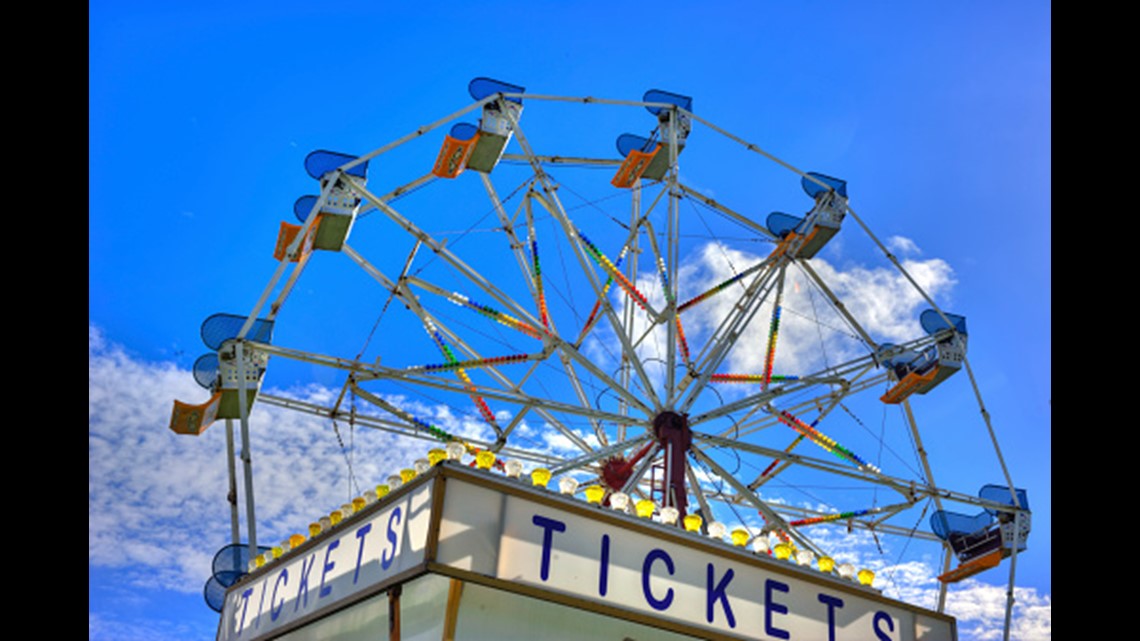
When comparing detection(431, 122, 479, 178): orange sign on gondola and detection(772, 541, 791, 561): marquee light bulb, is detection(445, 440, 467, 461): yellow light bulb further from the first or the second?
detection(431, 122, 479, 178): orange sign on gondola

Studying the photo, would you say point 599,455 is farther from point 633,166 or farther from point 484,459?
point 484,459

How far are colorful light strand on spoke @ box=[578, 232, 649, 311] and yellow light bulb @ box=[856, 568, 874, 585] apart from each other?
34.4ft

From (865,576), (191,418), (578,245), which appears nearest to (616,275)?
(578,245)

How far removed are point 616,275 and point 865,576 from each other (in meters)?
11.2

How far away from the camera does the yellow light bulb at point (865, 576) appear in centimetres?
935

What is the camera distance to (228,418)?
16.9 meters

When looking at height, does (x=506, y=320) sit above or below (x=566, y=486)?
above

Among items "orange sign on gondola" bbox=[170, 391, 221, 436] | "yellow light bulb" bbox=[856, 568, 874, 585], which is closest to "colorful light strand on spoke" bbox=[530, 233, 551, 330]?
"orange sign on gondola" bbox=[170, 391, 221, 436]

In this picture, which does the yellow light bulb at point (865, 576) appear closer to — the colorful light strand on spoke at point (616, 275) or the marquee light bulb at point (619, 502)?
the marquee light bulb at point (619, 502)

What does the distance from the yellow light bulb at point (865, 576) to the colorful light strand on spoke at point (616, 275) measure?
10484 millimetres

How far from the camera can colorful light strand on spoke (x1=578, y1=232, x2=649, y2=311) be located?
19.6 metres

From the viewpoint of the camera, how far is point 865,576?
9.38m

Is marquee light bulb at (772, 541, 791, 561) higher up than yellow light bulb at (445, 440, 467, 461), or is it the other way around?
yellow light bulb at (445, 440, 467, 461)
